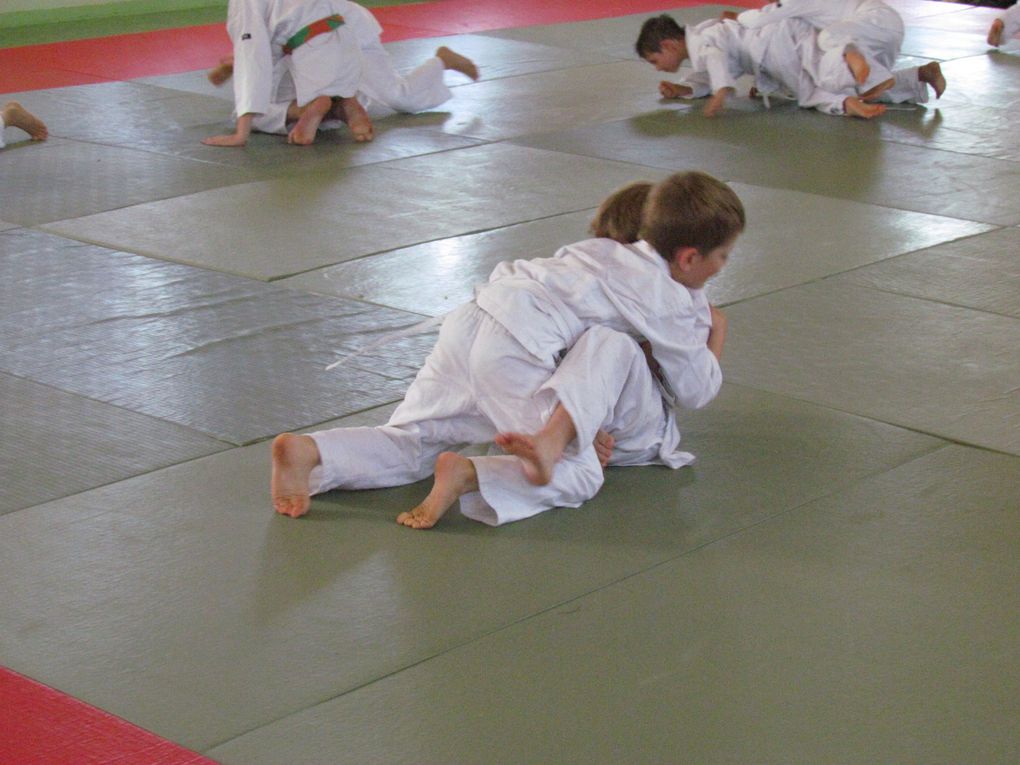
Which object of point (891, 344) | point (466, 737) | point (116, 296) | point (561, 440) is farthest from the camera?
point (116, 296)

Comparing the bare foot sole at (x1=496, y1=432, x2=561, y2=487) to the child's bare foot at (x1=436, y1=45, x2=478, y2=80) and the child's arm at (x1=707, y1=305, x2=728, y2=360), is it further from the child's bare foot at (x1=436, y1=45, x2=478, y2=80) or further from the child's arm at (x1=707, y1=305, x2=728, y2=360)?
the child's bare foot at (x1=436, y1=45, x2=478, y2=80)

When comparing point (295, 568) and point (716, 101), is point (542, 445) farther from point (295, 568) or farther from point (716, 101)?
point (716, 101)

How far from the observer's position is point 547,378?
289 cm

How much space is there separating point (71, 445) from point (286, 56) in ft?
12.3

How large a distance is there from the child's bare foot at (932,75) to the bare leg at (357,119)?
270 centimetres

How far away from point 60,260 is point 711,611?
9.53 ft

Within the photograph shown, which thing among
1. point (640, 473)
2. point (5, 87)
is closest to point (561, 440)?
point (640, 473)

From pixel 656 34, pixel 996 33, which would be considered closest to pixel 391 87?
pixel 656 34

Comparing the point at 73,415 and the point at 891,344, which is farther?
the point at 891,344

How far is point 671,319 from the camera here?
291 cm

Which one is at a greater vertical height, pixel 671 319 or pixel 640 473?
pixel 671 319

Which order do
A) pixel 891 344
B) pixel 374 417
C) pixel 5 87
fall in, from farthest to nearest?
pixel 5 87
pixel 891 344
pixel 374 417

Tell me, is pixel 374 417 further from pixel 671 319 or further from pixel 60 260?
pixel 60 260

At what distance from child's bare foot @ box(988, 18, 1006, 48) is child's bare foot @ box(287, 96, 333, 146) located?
14.7 feet
